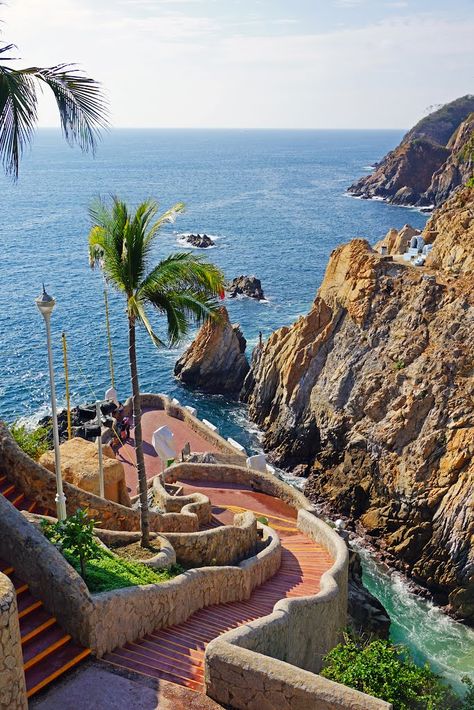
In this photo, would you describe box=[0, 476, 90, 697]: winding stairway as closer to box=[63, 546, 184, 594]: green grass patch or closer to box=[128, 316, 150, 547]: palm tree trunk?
box=[63, 546, 184, 594]: green grass patch

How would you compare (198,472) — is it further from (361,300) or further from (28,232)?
(28,232)

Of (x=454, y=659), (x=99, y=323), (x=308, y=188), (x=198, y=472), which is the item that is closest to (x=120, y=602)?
(x=198, y=472)

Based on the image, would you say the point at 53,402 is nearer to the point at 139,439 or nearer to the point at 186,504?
the point at 139,439

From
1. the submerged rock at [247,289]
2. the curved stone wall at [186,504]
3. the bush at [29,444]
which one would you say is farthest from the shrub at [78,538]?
the submerged rock at [247,289]

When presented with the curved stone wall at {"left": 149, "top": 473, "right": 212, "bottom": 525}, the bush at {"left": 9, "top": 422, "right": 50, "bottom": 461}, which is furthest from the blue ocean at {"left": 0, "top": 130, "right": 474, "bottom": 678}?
the curved stone wall at {"left": 149, "top": 473, "right": 212, "bottom": 525}

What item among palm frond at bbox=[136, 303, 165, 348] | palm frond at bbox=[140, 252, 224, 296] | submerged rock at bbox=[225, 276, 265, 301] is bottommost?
submerged rock at bbox=[225, 276, 265, 301]

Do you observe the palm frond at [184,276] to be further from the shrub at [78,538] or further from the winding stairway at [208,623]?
the winding stairway at [208,623]

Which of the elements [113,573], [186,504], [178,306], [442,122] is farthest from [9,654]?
[442,122]
